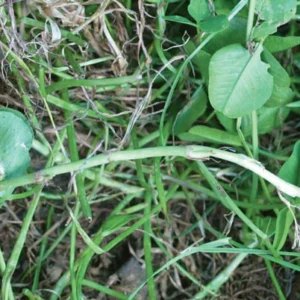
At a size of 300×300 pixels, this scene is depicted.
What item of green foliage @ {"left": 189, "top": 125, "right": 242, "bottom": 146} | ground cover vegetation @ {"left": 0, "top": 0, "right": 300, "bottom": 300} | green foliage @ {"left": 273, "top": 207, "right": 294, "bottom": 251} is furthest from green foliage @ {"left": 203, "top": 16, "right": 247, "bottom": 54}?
green foliage @ {"left": 273, "top": 207, "right": 294, "bottom": 251}

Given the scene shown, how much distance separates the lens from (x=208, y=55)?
758 millimetres

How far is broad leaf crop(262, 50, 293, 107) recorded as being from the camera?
2.45 feet

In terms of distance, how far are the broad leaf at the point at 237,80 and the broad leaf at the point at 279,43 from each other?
0.13ft

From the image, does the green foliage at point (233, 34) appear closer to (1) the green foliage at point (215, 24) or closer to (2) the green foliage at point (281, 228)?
(1) the green foliage at point (215, 24)

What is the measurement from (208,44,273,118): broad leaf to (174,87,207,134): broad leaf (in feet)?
0.33

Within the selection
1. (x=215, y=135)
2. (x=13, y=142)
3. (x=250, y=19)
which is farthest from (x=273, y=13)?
(x=13, y=142)

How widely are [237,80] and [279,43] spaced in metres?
0.09

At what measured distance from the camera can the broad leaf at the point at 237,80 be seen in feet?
2.35

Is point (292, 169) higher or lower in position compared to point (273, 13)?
lower

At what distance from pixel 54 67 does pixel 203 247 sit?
321 mm

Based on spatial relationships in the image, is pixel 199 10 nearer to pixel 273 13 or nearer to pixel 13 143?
pixel 273 13

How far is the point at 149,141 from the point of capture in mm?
857

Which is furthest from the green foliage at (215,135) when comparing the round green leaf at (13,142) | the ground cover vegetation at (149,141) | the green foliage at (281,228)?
the round green leaf at (13,142)

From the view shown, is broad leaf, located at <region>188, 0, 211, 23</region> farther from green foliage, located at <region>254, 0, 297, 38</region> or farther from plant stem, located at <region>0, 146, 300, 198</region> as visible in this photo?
plant stem, located at <region>0, 146, 300, 198</region>
